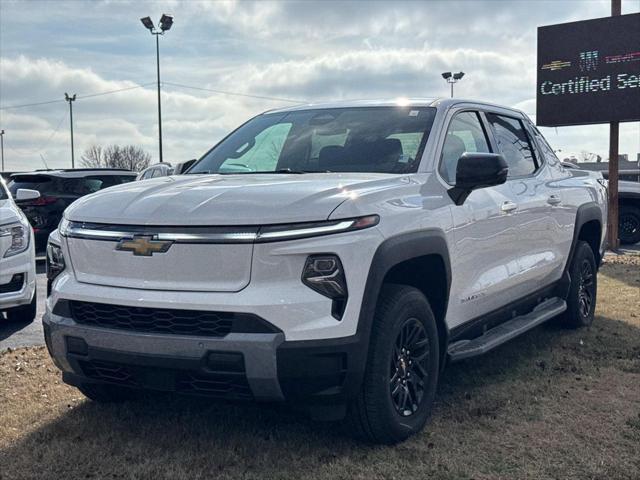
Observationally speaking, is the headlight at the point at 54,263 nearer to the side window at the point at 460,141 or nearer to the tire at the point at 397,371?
the tire at the point at 397,371

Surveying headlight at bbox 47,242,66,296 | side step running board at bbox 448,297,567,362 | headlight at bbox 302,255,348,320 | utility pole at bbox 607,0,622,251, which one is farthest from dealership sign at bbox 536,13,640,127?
headlight at bbox 47,242,66,296

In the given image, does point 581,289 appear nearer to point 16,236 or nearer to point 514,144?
point 514,144

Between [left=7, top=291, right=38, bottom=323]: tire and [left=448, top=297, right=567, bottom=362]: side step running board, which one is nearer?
[left=448, top=297, right=567, bottom=362]: side step running board

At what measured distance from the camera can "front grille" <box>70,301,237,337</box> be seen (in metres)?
3.14

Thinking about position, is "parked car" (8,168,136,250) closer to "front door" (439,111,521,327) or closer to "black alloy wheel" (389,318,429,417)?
"front door" (439,111,521,327)

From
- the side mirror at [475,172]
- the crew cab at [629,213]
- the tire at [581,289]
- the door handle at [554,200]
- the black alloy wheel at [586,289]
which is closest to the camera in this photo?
the side mirror at [475,172]

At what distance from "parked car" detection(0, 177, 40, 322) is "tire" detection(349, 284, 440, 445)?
421cm

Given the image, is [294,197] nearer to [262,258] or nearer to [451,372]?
[262,258]

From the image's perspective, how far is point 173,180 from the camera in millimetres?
3973

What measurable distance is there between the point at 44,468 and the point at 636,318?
5466 millimetres

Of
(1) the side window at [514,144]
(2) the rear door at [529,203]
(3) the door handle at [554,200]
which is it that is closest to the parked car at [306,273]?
(2) the rear door at [529,203]

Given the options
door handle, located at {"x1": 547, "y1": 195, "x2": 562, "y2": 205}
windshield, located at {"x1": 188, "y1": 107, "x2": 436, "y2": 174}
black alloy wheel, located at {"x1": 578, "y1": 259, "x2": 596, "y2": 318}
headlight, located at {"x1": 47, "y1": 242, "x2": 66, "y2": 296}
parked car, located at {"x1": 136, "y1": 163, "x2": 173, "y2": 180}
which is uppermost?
windshield, located at {"x1": 188, "y1": 107, "x2": 436, "y2": 174}

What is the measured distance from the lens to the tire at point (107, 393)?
4.07 meters

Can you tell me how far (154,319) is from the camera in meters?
3.26
